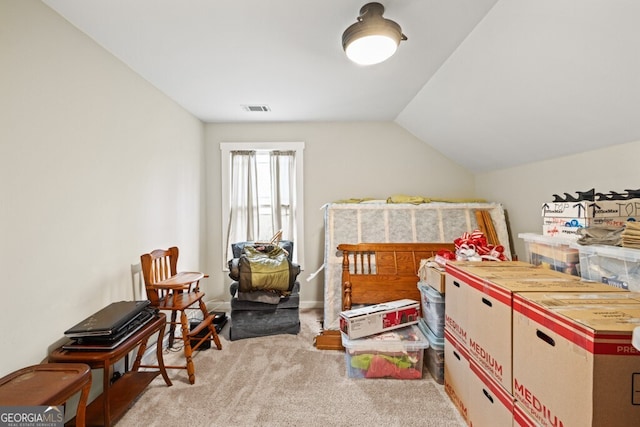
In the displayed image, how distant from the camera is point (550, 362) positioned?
3.53 feet

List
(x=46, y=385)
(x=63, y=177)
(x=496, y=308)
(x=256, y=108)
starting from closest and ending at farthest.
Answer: (x=46, y=385), (x=496, y=308), (x=63, y=177), (x=256, y=108)

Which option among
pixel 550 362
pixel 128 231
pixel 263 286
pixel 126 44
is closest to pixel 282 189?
pixel 263 286

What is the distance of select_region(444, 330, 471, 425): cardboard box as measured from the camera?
179 cm

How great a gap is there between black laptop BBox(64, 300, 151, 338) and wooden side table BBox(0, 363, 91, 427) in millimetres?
210

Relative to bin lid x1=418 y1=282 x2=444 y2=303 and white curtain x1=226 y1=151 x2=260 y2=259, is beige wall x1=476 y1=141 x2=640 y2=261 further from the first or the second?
white curtain x1=226 y1=151 x2=260 y2=259

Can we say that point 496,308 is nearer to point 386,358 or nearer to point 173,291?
point 386,358

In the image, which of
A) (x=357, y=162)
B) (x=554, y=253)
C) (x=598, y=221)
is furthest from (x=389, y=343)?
(x=357, y=162)

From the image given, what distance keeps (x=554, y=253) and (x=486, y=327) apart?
765 millimetres

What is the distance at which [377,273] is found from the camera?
2.99m

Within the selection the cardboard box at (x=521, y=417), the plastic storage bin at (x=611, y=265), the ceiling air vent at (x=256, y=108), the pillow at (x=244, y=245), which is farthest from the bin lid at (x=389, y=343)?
the ceiling air vent at (x=256, y=108)

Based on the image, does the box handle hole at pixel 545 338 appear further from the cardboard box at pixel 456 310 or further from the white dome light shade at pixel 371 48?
the white dome light shade at pixel 371 48

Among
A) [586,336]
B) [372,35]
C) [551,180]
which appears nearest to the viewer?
[586,336]

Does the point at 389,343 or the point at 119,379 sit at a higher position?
the point at 389,343

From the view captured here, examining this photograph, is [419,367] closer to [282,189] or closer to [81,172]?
[282,189]
